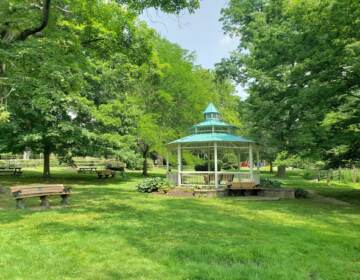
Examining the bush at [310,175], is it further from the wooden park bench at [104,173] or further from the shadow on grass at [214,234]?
the shadow on grass at [214,234]

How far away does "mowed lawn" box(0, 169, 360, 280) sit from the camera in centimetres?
527

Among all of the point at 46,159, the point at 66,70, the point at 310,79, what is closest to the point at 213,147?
the point at 310,79

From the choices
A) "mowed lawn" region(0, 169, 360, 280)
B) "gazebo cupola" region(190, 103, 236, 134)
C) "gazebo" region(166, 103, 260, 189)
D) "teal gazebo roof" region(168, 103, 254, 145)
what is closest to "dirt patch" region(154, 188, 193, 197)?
"gazebo" region(166, 103, 260, 189)

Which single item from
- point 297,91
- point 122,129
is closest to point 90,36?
point 297,91

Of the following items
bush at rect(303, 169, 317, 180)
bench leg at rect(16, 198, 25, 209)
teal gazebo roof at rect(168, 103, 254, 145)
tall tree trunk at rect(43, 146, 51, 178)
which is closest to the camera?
bench leg at rect(16, 198, 25, 209)

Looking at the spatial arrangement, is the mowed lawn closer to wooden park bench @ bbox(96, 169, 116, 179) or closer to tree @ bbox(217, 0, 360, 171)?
tree @ bbox(217, 0, 360, 171)

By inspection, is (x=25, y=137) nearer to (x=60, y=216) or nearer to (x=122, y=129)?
(x=122, y=129)

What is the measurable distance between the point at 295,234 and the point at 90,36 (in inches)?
434

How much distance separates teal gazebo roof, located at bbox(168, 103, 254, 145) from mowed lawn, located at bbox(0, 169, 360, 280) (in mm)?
7229

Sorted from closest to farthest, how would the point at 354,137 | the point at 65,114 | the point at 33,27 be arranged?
the point at 33,27 → the point at 354,137 → the point at 65,114

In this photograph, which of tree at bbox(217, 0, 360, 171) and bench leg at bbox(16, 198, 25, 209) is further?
tree at bbox(217, 0, 360, 171)

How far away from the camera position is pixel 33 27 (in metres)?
12.3

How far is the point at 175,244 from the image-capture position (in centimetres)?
671

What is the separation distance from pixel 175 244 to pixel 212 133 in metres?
13.0
